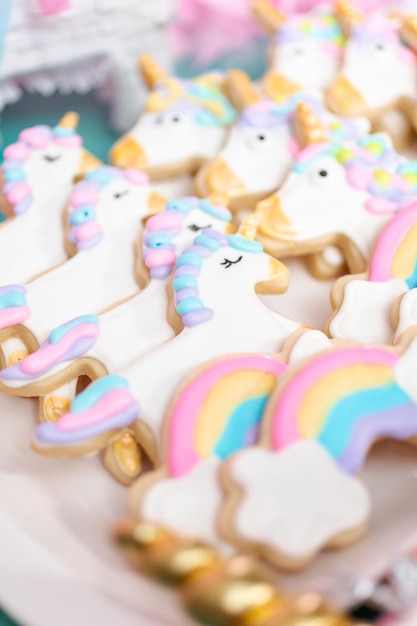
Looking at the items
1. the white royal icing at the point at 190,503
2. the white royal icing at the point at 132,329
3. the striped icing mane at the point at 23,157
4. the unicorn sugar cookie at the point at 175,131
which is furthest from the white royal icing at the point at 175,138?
the white royal icing at the point at 190,503

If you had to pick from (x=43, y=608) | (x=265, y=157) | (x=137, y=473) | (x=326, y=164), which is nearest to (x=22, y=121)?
(x=265, y=157)

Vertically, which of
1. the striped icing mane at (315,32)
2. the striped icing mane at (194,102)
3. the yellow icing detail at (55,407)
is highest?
the striped icing mane at (315,32)

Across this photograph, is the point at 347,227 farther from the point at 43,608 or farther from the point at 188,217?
the point at 43,608

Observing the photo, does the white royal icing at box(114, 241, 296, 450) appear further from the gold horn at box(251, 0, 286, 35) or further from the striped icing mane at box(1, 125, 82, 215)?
the gold horn at box(251, 0, 286, 35)

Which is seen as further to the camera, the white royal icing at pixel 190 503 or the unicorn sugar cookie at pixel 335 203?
the unicorn sugar cookie at pixel 335 203

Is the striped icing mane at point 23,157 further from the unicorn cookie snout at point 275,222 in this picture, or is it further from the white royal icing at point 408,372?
the white royal icing at point 408,372

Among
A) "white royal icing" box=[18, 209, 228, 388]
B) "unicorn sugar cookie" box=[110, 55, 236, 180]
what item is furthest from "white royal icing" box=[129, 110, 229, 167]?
"white royal icing" box=[18, 209, 228, 388]
